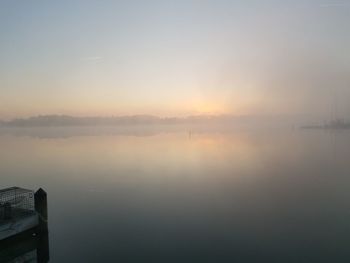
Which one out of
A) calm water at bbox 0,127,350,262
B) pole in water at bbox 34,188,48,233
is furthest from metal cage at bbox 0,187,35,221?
calm water at bbox 0,127,350,262

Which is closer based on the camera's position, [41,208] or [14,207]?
[14,207]

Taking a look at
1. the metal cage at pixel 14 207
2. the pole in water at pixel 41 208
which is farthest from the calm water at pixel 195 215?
the metal cage at pixel 14 207

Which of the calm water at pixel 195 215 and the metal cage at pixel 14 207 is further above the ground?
the metal cage at pixel 14 207

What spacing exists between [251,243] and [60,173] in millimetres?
38467

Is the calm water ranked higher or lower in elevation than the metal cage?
lower

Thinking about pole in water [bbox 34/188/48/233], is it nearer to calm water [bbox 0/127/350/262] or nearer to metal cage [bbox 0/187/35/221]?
metal cage [bbox 0/187/35/221]

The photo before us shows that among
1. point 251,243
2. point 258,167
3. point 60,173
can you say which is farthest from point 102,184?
point 258,167

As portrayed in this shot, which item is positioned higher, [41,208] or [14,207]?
[14,207]

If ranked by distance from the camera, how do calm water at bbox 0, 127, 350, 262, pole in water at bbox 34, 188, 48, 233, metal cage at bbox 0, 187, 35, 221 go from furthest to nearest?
pole in water at bbox 34, 188, 48, 233, calm water at bbox 0, 127, 350, 262, metal cage at bbox 0, 187, 35, 221

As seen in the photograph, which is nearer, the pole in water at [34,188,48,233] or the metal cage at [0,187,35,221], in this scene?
the metal cage at [0,187,35,221]

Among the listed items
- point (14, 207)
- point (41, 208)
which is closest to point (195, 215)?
point (41, 208)

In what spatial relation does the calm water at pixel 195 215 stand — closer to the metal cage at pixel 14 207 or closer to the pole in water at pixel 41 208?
the pole in water at pixel 41 208

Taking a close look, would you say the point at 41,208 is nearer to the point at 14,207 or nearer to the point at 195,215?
the point at 14,207

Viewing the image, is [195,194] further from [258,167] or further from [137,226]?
[258,167]
